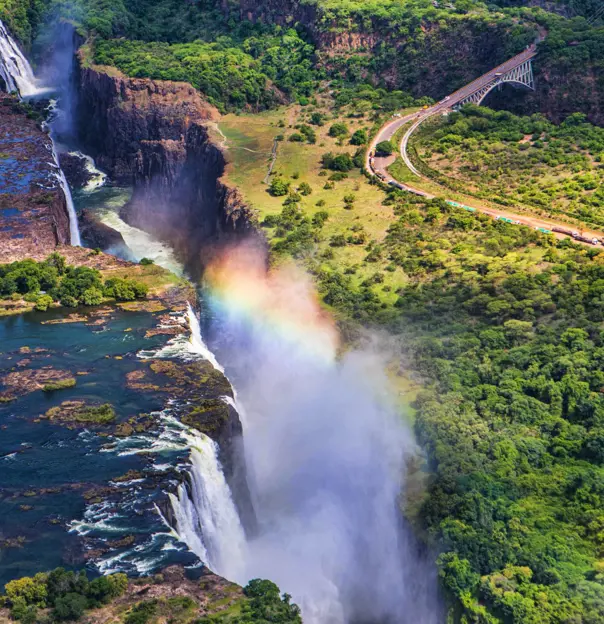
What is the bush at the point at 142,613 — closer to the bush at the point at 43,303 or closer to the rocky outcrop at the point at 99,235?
the bush at the point at 43,303

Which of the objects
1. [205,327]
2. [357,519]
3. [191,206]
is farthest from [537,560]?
[191,206]

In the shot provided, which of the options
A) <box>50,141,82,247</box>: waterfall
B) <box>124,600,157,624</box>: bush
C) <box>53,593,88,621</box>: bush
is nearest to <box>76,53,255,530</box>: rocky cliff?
<box>50,141,82,247</box>: waterfall

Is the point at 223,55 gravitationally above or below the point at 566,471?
above

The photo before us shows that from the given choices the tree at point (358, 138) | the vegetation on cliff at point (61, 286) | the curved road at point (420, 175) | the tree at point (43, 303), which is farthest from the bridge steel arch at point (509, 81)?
the tree at point (43, 303)

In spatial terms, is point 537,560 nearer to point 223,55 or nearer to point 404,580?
point 404,580

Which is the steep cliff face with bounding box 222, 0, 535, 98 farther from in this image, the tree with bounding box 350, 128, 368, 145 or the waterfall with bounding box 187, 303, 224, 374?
the waterfall with bounding box 187, 303, 224, 374

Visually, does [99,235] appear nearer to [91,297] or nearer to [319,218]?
[91,297]
